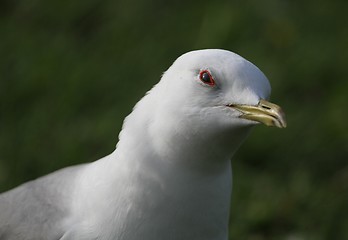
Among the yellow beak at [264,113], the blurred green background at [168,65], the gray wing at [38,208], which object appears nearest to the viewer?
the yellow beak at [264,113]

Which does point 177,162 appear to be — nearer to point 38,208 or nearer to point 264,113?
point 264,113

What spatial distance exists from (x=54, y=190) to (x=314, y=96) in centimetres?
283

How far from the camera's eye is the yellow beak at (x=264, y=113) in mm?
2889

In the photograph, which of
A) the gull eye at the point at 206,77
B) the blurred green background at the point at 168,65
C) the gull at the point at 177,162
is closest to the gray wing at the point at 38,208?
the gull at the point at 177,162

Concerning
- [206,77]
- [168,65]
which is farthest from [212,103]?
[168,65]

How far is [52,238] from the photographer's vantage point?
10.9 ft

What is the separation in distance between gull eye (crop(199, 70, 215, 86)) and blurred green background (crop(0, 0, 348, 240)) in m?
1.76

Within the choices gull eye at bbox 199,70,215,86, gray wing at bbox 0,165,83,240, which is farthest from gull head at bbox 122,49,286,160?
gray wing at bbox 0,165,83,240

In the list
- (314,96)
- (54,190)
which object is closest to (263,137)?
(314,96)

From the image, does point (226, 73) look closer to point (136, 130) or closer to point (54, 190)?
point (136, 130)

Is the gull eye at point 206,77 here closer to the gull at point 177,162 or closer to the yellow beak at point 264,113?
the gull at point 177,162

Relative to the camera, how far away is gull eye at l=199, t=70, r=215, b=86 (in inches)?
119

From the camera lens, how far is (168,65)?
583 cm

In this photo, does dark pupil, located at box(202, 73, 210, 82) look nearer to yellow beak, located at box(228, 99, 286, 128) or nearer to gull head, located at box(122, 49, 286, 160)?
gull head, located at box(122, 49, 286, 160)
